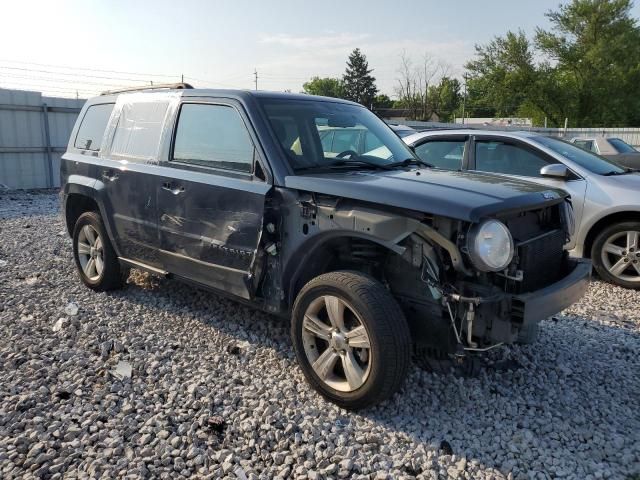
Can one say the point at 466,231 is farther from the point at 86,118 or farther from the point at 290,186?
the point at 86,118

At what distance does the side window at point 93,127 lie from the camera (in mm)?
5422

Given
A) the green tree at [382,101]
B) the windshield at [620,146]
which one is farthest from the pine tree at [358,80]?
the windshield at [620,146]

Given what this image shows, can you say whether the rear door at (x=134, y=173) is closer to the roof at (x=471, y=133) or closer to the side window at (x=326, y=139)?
the side window at (x=326, y=139)

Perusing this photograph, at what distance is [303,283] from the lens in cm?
369

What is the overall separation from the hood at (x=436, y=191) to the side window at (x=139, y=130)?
1641 millimetres

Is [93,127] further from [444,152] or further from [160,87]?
[444,152]

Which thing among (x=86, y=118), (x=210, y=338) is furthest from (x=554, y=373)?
(x=86, y=118)

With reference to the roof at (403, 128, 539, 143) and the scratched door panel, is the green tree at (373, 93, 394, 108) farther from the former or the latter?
the scratched door panel

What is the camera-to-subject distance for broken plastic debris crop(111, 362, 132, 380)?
3.74 meters

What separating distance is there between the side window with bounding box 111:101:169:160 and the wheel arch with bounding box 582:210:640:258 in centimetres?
472

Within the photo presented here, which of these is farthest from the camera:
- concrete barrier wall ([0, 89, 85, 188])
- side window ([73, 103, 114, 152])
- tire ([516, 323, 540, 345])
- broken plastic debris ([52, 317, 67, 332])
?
concrete barrier wall ([0, 89, 85, 188])

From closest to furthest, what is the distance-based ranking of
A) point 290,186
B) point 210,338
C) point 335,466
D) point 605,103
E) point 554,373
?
point 335,466
point 290,186
point 554,373
point 210,338
point 605,103

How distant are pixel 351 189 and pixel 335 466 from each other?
5.03ft

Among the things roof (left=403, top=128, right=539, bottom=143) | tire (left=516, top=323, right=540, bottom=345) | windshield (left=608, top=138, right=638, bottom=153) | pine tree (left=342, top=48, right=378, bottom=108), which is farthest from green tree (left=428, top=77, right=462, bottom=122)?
tire (left=516, top=323, right=540, bottom=345)
